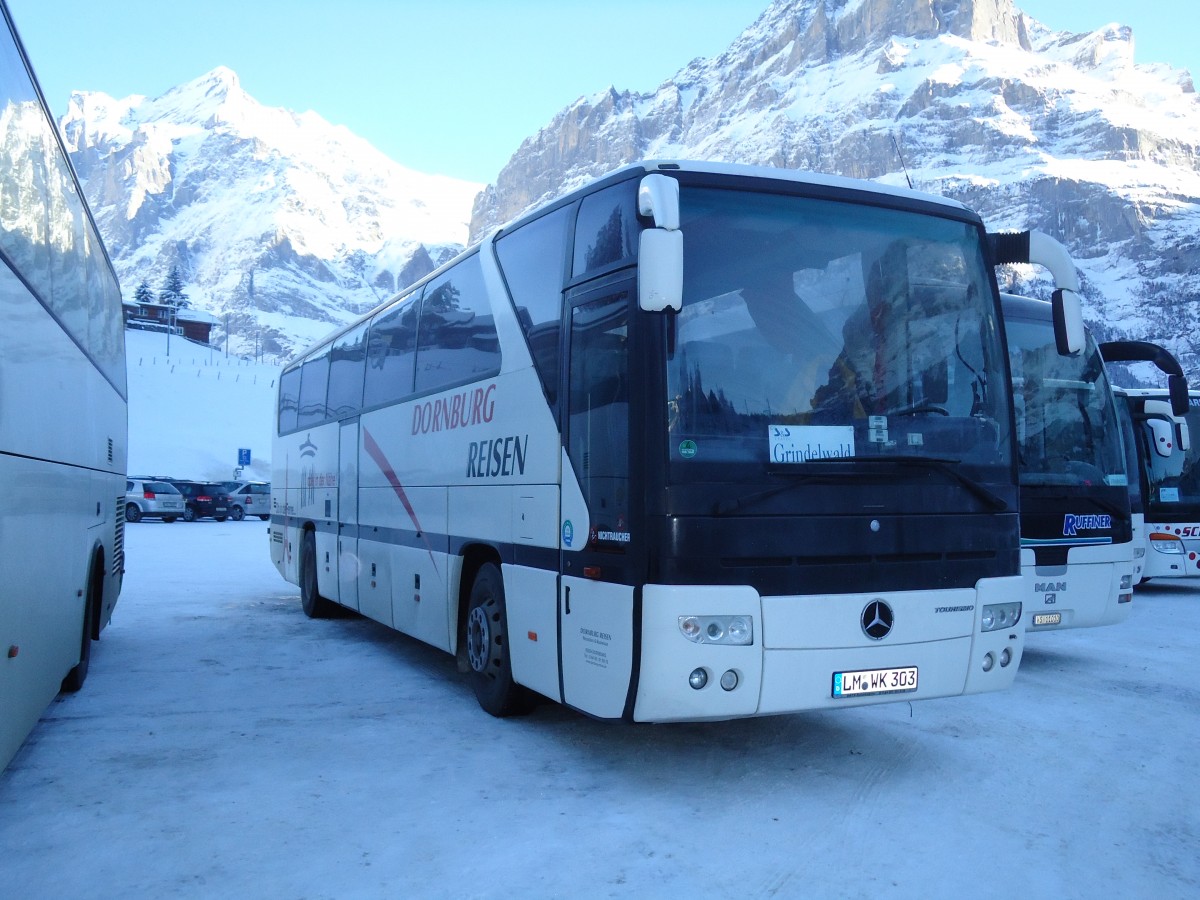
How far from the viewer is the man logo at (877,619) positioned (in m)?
5.24

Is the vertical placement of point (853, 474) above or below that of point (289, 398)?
below

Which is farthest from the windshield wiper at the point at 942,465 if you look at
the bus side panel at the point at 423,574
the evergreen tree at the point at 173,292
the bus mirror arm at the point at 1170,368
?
the evergreen tree at the point at 173,292

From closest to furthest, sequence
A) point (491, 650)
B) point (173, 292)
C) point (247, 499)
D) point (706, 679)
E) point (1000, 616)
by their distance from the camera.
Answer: point (706, 679) → point (1000, 616) → point (491, 650) → point (247, 499) → point (173, 292)

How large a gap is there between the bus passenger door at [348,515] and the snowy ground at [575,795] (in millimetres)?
1855

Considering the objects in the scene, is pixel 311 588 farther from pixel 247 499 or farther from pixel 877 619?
pixel 247 499

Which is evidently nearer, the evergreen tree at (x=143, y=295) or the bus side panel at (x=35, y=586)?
the bus side panel at (x=35, y=586)

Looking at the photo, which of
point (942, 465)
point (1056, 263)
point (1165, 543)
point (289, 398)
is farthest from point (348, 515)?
point (1165, 543)

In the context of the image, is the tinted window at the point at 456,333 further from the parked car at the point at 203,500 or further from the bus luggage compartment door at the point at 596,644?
the parked car at the point at 203,500

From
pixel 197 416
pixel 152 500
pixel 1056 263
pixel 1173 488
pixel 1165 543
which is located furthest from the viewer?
pixel 197 416

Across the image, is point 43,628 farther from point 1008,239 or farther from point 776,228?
point 1008,239

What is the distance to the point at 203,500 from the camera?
36.3 metres

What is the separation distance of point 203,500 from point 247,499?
2473 mm

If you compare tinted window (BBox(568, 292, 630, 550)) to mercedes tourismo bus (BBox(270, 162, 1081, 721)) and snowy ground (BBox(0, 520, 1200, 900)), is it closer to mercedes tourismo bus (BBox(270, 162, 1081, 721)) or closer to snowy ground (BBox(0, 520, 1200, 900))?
mercedes tourismo bus (BBox(270, 162, 1081, 721))

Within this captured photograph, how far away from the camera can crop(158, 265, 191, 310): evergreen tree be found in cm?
12719
